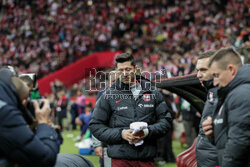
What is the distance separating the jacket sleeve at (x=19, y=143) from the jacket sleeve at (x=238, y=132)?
132 centimetres

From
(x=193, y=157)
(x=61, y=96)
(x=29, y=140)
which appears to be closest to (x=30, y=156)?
(x=29, y=140)

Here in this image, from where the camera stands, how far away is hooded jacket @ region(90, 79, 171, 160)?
3787 millimetres

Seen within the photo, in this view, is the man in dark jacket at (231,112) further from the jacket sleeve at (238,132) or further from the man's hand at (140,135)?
the man's hand at (140,135)

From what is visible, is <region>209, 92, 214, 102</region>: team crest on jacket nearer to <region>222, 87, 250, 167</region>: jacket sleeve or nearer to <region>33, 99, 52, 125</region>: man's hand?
<region>222, 87, 250, 167</region>: jacket sleeve

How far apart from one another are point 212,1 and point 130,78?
786 inches

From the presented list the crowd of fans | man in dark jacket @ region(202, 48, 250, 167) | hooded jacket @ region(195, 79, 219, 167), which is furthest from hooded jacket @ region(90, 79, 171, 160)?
the crowd of fans

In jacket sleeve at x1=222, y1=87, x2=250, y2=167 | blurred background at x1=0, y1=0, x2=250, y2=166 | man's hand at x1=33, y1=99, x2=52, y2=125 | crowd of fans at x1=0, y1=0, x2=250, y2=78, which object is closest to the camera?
jacket sleeve at x1=222, y1=87, x2=250, y2=167

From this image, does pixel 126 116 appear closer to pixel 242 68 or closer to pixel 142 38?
pixel 242 68

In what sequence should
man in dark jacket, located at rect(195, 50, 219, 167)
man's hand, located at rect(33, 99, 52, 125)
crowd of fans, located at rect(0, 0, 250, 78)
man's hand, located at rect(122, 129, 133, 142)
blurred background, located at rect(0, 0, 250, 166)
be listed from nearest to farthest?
1. man's hand, located at rect(33, 99, 52, 125)
2. man in dark jacket, located at rect(195, 50, 219, 167)
3. man's hand, located at rect(122, 129, 133, 142)
4. blurred background, located at rect(0, 0, 250, 166)
5. crowd of fans, located at rect(0, 0, 250, 78)

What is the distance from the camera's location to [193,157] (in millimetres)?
4676

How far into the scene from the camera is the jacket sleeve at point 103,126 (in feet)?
12.4

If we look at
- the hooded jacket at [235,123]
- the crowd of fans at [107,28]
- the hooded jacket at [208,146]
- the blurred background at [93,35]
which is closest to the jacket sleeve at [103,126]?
the hooded jacket at [208,146]

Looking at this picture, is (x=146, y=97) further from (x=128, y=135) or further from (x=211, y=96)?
(x=211, y=96)

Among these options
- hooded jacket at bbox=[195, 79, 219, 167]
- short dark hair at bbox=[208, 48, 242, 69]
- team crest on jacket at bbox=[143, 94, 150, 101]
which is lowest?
hooded jacket at bbox=[195, 79, 219, 167]
